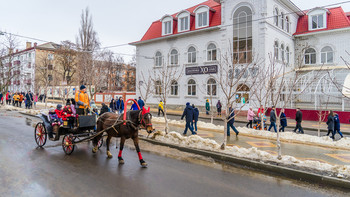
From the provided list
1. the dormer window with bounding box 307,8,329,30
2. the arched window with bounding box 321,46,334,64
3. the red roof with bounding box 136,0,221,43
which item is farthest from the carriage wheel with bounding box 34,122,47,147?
the dormer window with bounding box 307,8,329,30

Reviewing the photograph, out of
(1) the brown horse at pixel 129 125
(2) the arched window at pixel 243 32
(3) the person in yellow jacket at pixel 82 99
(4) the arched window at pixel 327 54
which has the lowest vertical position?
(1) the brown horse at pixel 129 125

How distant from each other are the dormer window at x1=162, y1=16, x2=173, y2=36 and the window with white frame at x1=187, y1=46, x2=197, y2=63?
385 cm

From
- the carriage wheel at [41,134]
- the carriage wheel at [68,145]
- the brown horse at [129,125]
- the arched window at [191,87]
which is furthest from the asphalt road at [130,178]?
the arched window at [191,87]

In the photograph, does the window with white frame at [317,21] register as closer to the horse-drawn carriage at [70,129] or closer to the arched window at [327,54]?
the arched window at [327,54]

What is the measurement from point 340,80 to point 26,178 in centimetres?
2487

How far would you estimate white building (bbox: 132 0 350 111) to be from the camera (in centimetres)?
2300

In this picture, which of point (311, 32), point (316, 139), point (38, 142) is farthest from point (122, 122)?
point (311, 32)

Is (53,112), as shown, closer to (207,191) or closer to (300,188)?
(207,191)

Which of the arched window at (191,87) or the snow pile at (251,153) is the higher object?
the arched window at (191,87)

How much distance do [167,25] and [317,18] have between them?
17.2 meters

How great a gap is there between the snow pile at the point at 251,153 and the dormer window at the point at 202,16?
19.4m

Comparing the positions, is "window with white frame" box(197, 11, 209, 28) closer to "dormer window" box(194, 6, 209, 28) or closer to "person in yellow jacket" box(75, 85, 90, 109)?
"dormer window" box(194, 6, 209, 28)

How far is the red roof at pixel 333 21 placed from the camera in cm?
2397

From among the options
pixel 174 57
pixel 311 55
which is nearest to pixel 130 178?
A: pixel 174 57
